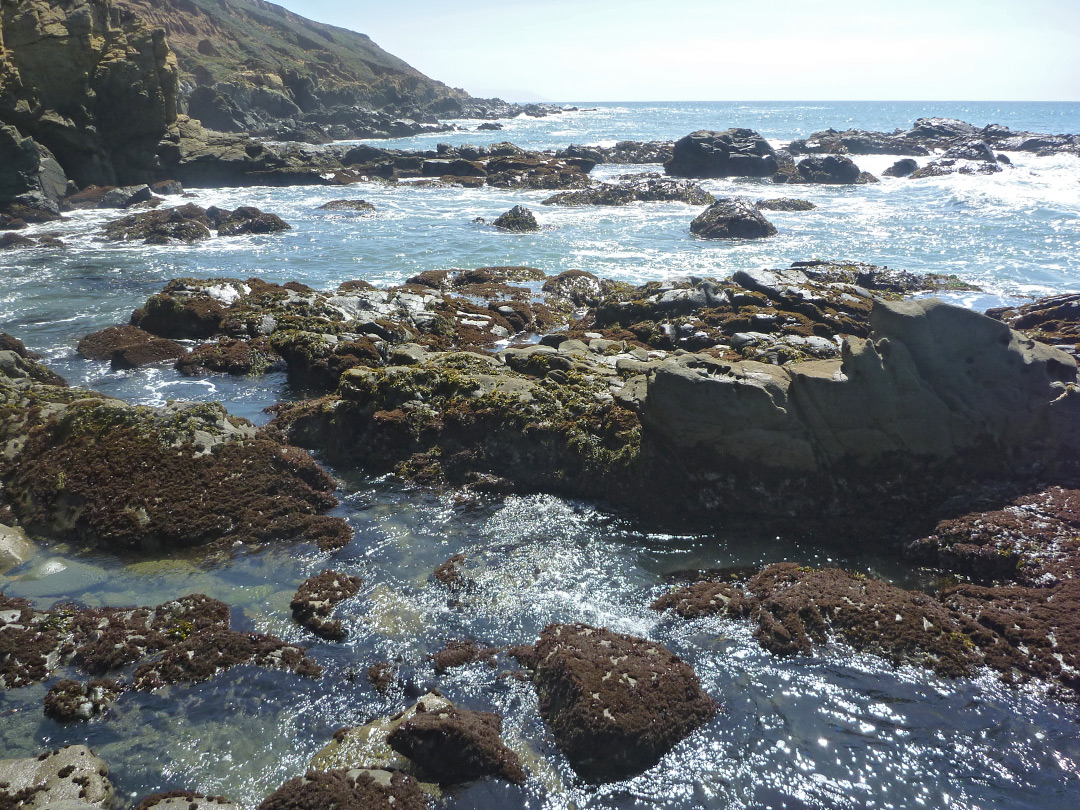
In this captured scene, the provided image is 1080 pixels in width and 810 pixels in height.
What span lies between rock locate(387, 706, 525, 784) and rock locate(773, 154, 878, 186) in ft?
205

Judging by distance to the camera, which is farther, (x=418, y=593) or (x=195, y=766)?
(x=418, y=593)

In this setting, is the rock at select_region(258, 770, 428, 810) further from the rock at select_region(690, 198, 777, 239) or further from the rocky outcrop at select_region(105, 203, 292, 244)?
the rock at select_region(690, 198, 777, 239)

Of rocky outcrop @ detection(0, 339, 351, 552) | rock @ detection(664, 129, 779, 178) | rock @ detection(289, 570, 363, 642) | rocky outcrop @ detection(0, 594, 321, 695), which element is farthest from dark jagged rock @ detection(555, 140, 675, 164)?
rocky outcrop @ detection(0, 594, 321, 695)

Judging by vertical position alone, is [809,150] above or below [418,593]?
above

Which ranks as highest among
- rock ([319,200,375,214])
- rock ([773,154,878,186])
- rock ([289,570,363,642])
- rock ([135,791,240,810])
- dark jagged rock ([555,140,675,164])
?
dark jagged rock ([555,140,675,164])

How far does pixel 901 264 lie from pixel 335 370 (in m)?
26.9

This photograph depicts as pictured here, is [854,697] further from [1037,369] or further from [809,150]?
[809,150]

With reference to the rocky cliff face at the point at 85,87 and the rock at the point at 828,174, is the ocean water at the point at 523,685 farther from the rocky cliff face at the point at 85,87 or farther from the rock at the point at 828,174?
the rock at the point at 828,174

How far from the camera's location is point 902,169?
206ft

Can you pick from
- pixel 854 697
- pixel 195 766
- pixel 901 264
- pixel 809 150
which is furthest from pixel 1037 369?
pixel 809 150

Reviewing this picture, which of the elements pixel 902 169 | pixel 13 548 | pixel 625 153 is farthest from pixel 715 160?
pixel 13 548

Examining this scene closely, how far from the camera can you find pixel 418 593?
9.33 meters

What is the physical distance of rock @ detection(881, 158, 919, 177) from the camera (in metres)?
62.6

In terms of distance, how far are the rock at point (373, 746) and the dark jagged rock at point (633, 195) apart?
45800 millimetres
